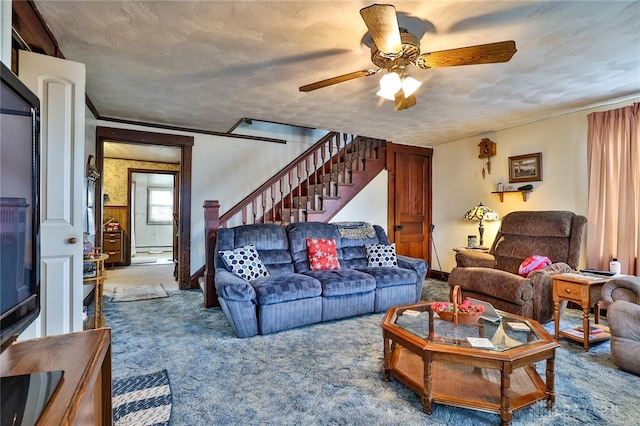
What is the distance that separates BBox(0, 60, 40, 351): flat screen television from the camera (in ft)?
2.74

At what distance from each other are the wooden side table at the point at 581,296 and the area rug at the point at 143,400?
3075 mm

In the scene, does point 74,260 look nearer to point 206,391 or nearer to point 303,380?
point 206,391

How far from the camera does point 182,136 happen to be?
15.4 feet

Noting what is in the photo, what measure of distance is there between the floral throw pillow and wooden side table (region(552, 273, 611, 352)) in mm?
2113

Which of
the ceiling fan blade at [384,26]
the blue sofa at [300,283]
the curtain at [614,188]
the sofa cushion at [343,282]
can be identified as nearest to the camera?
the ceiling fan blade at [384,26]

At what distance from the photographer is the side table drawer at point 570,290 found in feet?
8.76

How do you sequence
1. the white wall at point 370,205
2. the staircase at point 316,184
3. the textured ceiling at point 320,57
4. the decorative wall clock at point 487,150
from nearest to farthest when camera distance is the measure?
the textured ceiling at point 320,57
the staircase at point 316,184
the decorative wall clock at point 487,150
the white wall at point 370,205

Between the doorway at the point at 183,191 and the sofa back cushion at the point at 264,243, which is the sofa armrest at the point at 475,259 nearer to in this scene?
the sofa back cushion at the point at 264,243

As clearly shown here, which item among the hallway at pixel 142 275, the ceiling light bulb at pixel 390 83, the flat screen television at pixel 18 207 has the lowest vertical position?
the hallway at pixel 142 275

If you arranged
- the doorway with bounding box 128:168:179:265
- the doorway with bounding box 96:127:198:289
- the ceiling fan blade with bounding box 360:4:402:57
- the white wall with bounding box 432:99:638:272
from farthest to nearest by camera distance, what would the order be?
the doorway with bounding box 128:168:179:265, the doorway with bounding box 96:127:198:289, the white wall with bounding box 432:99:638:272, the ceiling fan blade with bounding box 360:4:402:57

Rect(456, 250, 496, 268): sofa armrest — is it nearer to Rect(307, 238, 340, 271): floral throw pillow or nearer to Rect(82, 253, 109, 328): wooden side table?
Rect(307, 238, 340, 271): floral throw pillow

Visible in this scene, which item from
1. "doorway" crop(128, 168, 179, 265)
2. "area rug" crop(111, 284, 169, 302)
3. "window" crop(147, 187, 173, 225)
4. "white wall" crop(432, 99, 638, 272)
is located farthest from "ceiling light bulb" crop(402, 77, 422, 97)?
"window" crop(147, 187, 173, 225)

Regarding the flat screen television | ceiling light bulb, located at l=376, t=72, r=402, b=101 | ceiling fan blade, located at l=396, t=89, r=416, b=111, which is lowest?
the flat screen television

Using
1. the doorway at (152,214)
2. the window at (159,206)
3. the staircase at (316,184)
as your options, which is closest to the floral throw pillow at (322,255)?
the staircase at (316,184)
